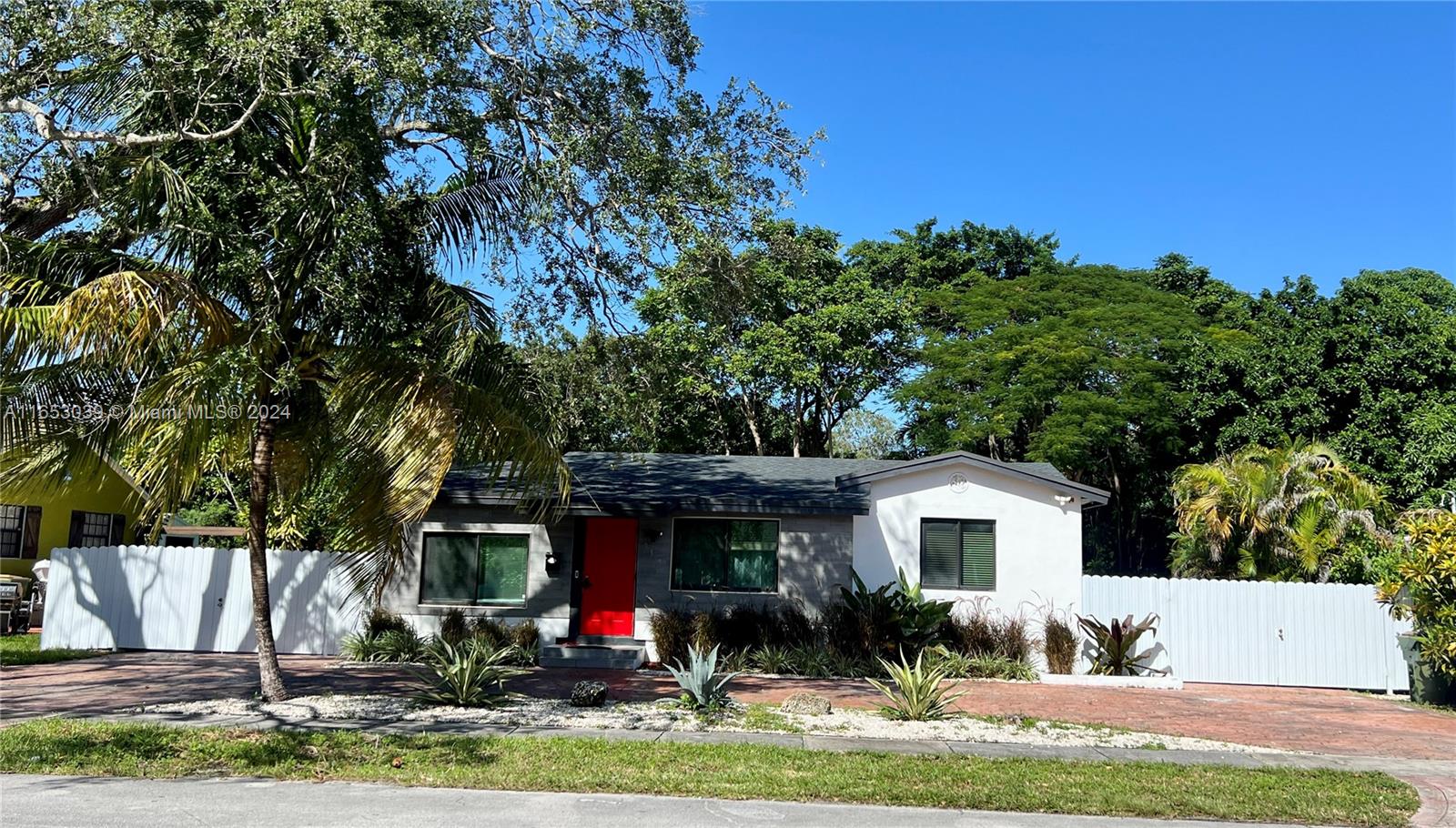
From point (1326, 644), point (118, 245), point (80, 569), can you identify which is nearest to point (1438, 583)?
point (1326, 644)

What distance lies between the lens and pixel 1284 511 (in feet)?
62.0

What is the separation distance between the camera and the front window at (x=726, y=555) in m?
17.3

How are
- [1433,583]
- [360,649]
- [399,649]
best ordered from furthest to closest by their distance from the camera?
[360,649] → [399,649] → [1433,583]

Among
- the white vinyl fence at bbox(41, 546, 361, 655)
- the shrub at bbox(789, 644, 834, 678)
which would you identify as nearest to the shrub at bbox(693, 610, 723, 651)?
the shrub at bbox(789, 644, 834, 678)

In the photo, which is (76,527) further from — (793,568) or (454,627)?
(793,568)

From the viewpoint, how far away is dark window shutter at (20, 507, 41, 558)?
75.9 feet

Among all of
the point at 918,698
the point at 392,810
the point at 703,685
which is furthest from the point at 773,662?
the point at 392,810

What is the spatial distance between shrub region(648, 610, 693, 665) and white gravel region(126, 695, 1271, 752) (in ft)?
14.7

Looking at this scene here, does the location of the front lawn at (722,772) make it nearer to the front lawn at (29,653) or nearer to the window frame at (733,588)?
the front lawn at (29,653)

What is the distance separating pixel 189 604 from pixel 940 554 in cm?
1267

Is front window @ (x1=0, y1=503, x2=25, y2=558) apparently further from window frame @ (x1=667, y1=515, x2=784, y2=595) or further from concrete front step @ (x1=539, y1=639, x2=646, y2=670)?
window frame @ (x1=667, y1=515, x2=784, y2=595)

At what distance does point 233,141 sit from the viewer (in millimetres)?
10445

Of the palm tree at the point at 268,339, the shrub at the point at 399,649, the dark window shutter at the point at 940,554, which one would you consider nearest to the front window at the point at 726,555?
the dark window shutter at the point at 940,554

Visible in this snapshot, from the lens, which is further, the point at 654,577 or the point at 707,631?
the point at 654,577
